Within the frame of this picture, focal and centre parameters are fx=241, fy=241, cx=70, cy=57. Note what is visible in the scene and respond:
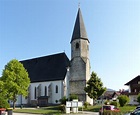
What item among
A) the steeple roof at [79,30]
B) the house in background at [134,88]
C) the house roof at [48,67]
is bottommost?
the house in background at [134,88]

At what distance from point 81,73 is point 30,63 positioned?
23.2 m

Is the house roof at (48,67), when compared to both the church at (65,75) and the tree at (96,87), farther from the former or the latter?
the tree at (96,87)

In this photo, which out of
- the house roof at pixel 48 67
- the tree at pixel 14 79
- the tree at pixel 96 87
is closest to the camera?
the tree at pixel 96 87

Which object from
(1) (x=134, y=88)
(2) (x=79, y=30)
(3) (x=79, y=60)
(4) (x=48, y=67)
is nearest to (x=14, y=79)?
(3) (x=79, y=60)

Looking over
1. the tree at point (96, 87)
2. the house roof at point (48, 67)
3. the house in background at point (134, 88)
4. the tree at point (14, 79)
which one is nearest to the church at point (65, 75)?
the house roof at point (48, 67)

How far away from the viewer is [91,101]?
182 feet

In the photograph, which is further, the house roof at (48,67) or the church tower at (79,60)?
the house roof at (48,67)

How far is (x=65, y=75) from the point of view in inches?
2271

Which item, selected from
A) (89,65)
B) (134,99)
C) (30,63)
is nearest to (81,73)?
(89,65)

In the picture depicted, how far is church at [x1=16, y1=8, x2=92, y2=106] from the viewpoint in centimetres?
5566

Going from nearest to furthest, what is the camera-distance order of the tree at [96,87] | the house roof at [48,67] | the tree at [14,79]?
the tree at [96,87]
the tree at [14,79]
the house roof at [48,67]

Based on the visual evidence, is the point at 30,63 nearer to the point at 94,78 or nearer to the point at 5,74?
the point at 5,74

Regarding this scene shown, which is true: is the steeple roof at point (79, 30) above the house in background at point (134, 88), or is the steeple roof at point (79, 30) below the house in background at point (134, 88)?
above

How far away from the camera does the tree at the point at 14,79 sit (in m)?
47.8
